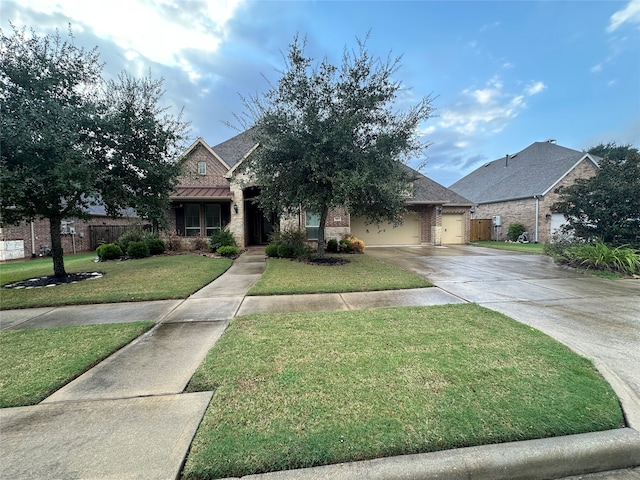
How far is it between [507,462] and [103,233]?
77.5ft

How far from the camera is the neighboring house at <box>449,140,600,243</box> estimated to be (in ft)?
64.6

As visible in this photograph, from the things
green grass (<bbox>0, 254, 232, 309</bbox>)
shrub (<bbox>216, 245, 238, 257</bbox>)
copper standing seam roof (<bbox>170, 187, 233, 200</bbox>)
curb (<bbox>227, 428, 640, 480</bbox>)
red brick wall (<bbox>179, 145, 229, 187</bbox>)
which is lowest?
curb (<bbox>227, 428, 640, 480</bbox>)

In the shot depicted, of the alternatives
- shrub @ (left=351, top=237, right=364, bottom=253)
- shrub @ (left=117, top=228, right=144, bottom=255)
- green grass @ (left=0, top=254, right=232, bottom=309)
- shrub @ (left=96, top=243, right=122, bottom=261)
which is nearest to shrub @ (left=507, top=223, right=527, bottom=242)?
shrub @ (left=351, top=237, right=364, bottom=253)

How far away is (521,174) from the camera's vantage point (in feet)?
A: 78.4

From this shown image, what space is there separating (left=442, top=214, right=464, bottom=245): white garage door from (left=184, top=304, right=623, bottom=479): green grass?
1687cm

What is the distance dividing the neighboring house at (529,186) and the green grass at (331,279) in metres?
15.0

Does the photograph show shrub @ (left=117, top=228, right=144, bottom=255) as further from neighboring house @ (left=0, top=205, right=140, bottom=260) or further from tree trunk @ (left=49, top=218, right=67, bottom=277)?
tree trunk @ (left=49, top=218, right=67, bottom=277)

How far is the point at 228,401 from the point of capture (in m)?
2.49

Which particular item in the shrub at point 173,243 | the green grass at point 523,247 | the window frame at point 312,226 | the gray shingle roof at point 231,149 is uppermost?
the gray shingle roof at point 231,149

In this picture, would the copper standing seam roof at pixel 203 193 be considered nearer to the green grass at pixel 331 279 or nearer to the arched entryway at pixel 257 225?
the arched entryway at pixel 257 225

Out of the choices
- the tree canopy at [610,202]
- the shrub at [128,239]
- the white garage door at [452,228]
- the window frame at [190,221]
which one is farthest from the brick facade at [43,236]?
the white garage door at [452,228]

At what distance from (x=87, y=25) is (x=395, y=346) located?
37.8ft

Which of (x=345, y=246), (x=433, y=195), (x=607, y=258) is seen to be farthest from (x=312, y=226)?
(x=607, y=258)

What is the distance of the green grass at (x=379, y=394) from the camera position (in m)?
1.98
